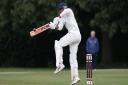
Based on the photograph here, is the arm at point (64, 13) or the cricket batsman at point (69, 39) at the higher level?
the arm at point (64, 13)

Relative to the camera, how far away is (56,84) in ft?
61.1

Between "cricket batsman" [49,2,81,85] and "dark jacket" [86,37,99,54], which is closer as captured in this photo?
"cricket batsman" [49,2,81,85]

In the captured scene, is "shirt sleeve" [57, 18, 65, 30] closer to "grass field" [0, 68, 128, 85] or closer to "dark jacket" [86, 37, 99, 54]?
"grass field" [0, 68, 128, 85]

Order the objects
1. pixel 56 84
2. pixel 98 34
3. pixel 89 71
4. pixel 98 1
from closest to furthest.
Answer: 1. pixel 89 71
2. pixel 56 84
3. pixel 98 1
4. pixel 98 34

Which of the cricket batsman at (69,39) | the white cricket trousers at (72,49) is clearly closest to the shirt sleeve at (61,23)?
the cricket batsman at (69,39)

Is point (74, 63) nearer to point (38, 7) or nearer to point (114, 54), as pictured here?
point (38, 7)

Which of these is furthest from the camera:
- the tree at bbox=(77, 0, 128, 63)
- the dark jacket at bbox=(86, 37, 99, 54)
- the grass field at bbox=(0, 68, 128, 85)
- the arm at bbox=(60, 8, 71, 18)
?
the tree at bbox=(77, 0, 128, 63)

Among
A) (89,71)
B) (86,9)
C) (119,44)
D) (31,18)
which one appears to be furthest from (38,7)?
(89,71)

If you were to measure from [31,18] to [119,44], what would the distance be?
1053 cm

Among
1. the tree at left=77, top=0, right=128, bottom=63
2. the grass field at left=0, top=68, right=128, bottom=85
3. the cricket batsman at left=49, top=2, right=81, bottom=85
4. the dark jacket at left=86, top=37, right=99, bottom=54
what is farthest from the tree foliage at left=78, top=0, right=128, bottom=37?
the cricket batsman at left=49, top=2, right=81, bottom=85

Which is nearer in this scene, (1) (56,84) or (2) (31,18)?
(1) (56,84)

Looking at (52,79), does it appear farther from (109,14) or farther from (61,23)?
(109,14)

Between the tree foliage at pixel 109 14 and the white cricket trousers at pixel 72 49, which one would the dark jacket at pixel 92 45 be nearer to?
the tree foliage at pixel 109 14

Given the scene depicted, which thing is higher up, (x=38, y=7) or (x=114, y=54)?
(x=38, y=7)
